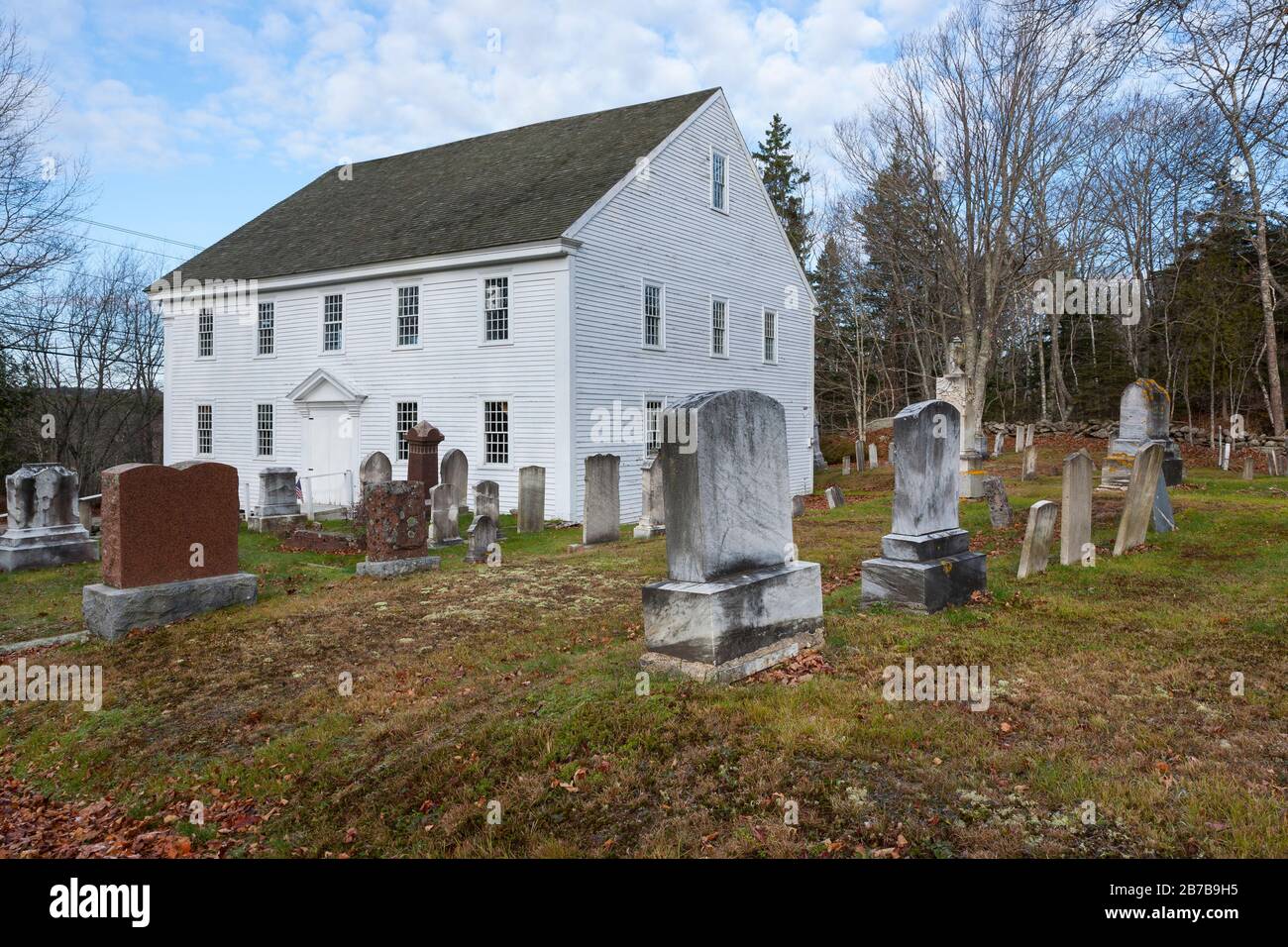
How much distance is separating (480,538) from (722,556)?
743 centimetres

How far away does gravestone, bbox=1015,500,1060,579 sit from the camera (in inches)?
338

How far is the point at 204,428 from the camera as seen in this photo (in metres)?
25.4

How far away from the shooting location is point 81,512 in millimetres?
17125

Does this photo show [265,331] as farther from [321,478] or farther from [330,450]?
[321,478]

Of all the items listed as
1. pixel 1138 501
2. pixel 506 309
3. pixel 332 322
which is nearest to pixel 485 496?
pixel 506 309

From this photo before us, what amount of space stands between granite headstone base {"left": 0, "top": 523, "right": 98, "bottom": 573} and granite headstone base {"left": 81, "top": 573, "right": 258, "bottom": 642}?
5.39m

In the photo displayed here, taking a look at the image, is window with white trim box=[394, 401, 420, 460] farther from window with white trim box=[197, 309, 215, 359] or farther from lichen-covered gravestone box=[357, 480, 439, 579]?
lichen-covered gravestone box=[357, 480, 439, 579]

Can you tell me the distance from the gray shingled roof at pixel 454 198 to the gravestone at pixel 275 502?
6.89m

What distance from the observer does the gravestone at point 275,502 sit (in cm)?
1617

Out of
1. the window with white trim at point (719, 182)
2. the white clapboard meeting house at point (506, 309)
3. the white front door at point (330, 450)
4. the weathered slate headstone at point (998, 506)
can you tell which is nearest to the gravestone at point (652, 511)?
the white clapboard meeting house at point (506, 309)

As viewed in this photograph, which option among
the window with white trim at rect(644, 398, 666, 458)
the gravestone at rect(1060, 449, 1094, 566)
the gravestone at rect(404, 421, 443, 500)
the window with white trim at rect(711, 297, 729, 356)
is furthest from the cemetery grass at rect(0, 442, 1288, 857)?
the window with white trim at rect(711, 297, 729, 356)

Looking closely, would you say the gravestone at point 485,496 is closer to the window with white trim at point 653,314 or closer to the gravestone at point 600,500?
the gravestone at point 600,500
